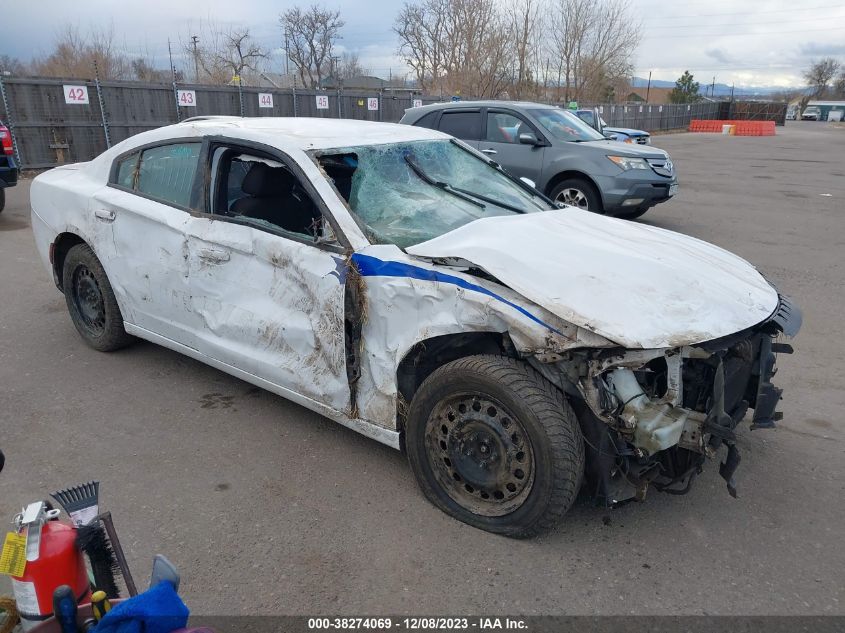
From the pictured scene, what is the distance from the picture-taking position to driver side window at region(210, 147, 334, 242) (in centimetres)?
361

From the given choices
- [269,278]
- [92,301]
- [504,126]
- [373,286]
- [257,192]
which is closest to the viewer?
[373,286]

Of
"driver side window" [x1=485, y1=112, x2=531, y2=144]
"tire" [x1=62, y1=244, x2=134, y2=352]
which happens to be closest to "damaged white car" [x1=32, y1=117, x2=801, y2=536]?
"tire" [x1=62, y1=244, x2=134, y2=352]

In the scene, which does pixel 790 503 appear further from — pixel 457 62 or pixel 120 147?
pixel 457 62

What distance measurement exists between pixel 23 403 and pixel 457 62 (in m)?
40.1

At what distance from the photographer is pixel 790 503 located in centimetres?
316

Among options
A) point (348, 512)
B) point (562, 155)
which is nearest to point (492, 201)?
point (348, 512)

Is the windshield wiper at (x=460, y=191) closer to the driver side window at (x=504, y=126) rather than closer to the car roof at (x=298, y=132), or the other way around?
the car roof at (x=298, y=132)

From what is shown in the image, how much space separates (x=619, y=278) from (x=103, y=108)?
16.7 m

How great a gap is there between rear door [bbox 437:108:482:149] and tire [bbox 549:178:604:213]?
4.69 feet

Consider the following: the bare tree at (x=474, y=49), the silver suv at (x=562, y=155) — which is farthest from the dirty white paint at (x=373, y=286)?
the bare tree at (x=474, y=49)

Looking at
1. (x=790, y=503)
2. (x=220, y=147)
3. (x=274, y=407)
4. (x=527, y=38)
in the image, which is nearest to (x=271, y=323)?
(x=274, y=407)

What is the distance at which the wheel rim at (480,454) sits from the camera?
9.10 ft

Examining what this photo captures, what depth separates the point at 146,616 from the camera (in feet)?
4.94

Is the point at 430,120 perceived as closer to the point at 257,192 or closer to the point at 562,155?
the point at 562,155
